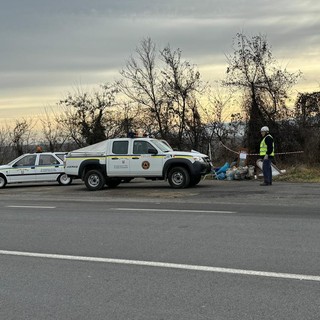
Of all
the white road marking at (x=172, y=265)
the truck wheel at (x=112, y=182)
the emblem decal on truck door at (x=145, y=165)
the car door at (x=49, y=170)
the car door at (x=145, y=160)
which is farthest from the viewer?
the car door at (x=49, y=170)

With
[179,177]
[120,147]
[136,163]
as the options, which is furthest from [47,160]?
[179,177]

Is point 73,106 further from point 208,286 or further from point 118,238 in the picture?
point 208,286

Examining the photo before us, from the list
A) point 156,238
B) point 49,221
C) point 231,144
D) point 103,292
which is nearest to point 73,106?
point 231,144

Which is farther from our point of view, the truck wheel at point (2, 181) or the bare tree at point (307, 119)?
the bare tree at point (307, 119)

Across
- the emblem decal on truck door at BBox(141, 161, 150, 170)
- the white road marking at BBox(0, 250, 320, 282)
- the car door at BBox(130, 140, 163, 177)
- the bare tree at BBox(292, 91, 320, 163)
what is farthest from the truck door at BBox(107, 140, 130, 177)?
the bare tree at BBox(292, 91, 320, 163)

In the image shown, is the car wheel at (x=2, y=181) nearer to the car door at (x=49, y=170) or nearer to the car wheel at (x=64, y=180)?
the car door at (x=49, y=170)

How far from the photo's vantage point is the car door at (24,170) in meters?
19.5

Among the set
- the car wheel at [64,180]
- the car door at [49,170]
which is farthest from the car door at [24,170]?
the car wheel at [64,180]

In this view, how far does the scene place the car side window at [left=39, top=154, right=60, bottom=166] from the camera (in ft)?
64.1

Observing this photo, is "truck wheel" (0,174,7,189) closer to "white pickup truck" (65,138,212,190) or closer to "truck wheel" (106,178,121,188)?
"white pickup truck" (65,138,212,190)

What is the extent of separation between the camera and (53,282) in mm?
5145

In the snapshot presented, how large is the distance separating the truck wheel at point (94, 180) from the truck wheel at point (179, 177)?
2.56 metres

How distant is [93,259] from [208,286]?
1913 mm

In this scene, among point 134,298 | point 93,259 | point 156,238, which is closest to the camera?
point 134,298
